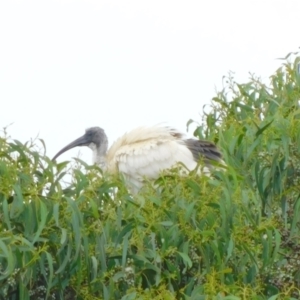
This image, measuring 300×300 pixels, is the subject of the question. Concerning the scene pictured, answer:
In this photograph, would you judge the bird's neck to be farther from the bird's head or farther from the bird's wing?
the bird's wing

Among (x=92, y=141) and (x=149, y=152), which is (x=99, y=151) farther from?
(x=149, y=152)

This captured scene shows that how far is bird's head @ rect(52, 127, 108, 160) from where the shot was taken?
41.9 feet

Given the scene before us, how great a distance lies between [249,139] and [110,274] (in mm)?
1267

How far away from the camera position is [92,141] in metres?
12.9

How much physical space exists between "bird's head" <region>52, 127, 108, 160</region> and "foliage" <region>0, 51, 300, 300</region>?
602cm

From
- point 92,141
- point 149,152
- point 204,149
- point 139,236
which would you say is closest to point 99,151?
point 92,141

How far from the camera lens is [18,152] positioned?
6223 mm

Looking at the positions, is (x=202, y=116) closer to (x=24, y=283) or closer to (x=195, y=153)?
(x=195, y=153)

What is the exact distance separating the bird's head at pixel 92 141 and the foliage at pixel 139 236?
6.02 metres

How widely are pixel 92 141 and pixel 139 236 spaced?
667 centimetres

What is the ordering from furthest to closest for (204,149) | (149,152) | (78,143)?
(78,143) → (149,152) → (204,149)

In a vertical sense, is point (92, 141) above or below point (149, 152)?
above

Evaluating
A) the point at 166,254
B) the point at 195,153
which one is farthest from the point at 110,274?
the point at 195,153

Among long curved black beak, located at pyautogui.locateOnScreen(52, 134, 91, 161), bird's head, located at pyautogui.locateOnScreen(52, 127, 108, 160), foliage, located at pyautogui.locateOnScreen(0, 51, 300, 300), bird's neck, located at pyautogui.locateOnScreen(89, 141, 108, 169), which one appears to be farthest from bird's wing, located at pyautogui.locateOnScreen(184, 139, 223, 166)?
foliage, located at pyautogui.locateOnScreen(0, 51, 300, 300)
